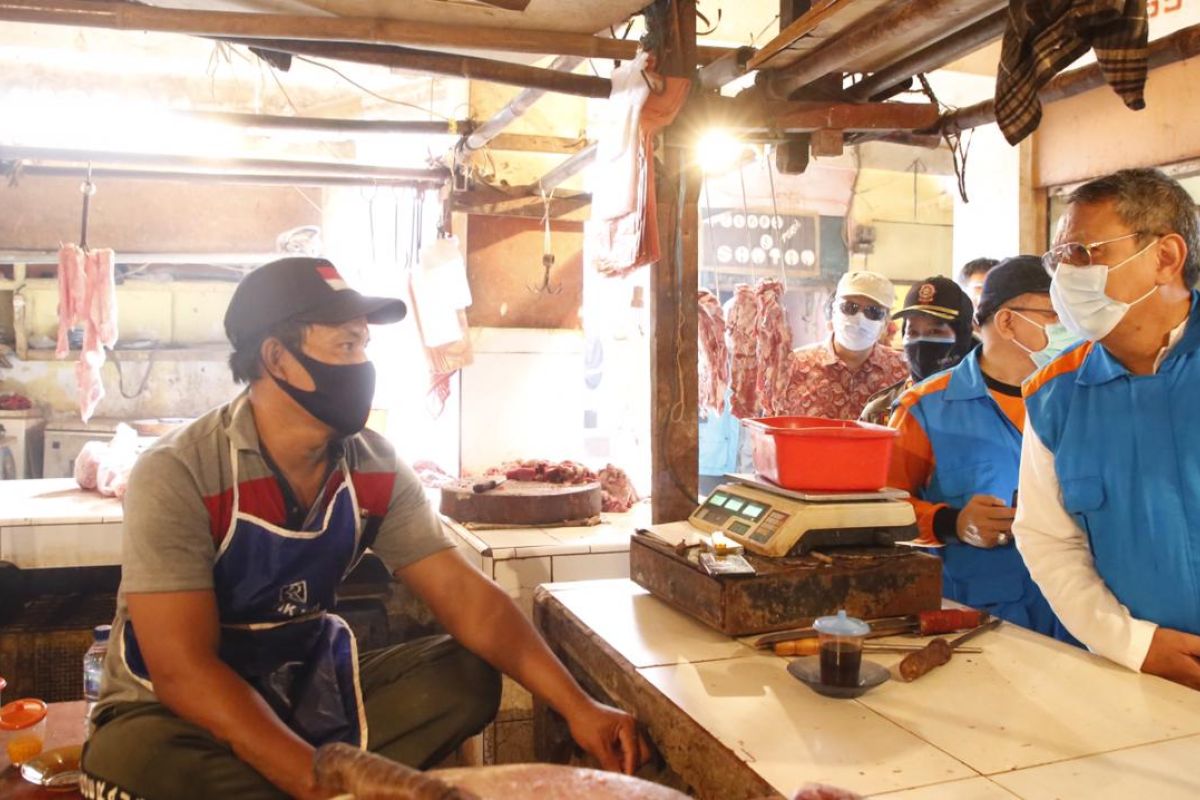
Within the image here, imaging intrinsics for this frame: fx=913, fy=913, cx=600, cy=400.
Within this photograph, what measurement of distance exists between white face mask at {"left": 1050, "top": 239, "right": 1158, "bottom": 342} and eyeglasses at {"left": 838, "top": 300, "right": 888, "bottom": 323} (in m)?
2.62

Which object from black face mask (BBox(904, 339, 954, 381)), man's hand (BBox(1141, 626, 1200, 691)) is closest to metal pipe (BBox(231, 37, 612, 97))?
black face mask (BBox(904, 339, 954, 381))

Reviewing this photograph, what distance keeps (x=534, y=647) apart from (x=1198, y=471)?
6.17 feet

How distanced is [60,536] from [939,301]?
4.73 meters

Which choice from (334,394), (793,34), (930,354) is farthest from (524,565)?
(793,34)

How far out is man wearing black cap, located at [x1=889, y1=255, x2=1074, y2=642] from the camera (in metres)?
3.15

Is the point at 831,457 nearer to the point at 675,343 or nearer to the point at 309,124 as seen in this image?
the point at 675,343

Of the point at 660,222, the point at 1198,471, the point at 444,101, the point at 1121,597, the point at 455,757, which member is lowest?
the point at 455,757

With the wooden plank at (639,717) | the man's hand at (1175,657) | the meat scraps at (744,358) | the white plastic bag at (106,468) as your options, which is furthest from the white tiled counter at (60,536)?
the man's hand at (1175,657)

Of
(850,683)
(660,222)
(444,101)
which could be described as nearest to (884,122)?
(660,222)

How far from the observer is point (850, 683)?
215cm

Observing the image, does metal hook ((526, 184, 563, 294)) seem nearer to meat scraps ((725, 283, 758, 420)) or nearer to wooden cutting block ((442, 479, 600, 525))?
meat scraps ((725, 283, 758, 420))

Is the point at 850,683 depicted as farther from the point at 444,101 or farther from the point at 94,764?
the point at 444,101

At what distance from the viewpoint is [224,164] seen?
562 centimetres

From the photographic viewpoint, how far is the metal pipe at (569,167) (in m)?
5.02
